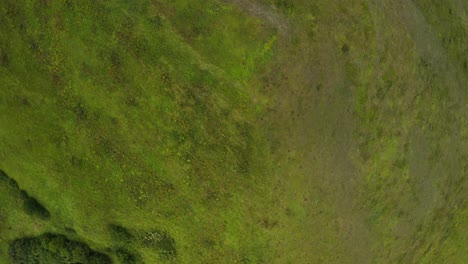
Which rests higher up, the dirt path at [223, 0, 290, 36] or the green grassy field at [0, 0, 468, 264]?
the dirt path at [223, 0, 290, 36]

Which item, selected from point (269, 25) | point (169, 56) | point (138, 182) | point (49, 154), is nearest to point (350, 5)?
point (269, 25)

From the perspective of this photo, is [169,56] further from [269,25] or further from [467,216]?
[467,216]

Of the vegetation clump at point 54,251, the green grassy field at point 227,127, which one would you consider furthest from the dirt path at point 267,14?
the vegetation clump at point 54,251

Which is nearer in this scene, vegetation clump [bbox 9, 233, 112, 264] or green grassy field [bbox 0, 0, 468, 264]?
green grassy field [bbox 0, 0, 468, 264]

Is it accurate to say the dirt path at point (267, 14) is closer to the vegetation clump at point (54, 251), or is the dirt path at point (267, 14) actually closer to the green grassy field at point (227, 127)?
the green grassy field at point (227, 127)

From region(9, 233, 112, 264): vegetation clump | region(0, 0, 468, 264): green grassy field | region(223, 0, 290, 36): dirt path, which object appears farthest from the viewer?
region(9, 233, 112, 264): vegetation clump

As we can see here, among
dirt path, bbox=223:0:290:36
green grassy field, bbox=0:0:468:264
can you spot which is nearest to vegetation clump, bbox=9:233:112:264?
green grassy field, bbox=0:0:468:264

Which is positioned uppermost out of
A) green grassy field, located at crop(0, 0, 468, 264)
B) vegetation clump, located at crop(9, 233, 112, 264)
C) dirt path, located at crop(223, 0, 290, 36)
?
dirt path, located at crop(223, 0, 290, 36)

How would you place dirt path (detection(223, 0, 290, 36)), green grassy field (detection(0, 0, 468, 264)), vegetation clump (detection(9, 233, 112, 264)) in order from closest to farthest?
dirt path (detection(223, 0, 290, 36)), green grassy field (detection(0, 0, 468, 264)), vegetation clump (detection(9, 233, 112, 264))

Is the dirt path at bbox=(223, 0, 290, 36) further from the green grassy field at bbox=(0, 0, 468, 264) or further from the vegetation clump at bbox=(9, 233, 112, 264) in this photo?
the vegetation clump at bbox=(9, 233, 112, 264)
